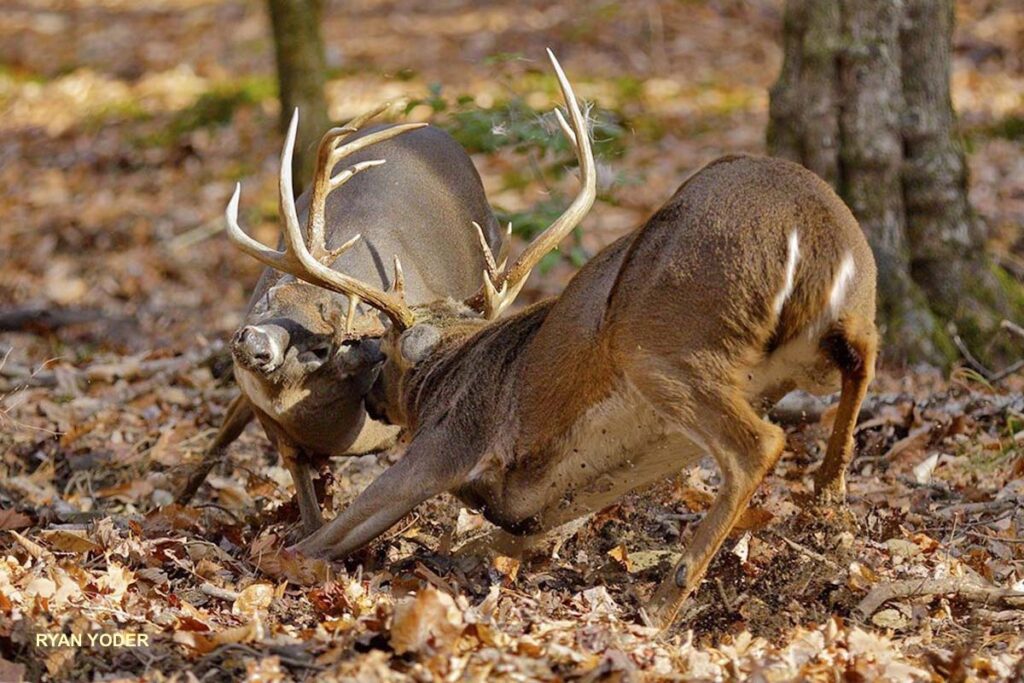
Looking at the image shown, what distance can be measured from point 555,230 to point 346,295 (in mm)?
941

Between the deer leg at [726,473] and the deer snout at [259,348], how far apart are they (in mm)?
2155

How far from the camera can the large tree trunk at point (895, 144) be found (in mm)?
7398

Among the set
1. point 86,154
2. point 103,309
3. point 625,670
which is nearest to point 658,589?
point 625,670

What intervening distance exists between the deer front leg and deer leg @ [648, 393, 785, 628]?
116cm

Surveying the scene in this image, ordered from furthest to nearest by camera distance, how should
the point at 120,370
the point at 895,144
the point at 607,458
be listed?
the point at 120,370 < the point at 895,144 < the point at 607,458

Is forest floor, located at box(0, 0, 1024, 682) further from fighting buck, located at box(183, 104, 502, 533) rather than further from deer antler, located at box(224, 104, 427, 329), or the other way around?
deer antler, located at box(224, 104, 427, 329)

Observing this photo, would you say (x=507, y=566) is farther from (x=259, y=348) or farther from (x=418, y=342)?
(x=259, y=348)

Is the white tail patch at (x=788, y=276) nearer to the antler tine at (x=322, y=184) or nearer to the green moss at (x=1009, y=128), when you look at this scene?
the antler tine at (x=322, y=184)

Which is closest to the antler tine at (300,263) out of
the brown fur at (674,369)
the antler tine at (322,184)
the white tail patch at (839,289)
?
the antler tine at (322,184)

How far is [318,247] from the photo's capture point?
6348 millimetres

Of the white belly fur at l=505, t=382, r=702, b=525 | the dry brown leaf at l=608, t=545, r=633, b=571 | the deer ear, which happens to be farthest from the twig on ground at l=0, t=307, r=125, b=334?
the dry brown leaf at l=608, t=545, r=633, b=571

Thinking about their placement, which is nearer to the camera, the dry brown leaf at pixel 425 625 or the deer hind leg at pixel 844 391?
the dry brown leaf at pixel 425 625

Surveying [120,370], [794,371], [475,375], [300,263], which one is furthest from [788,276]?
[120,370]

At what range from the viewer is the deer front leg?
5.48 meters
